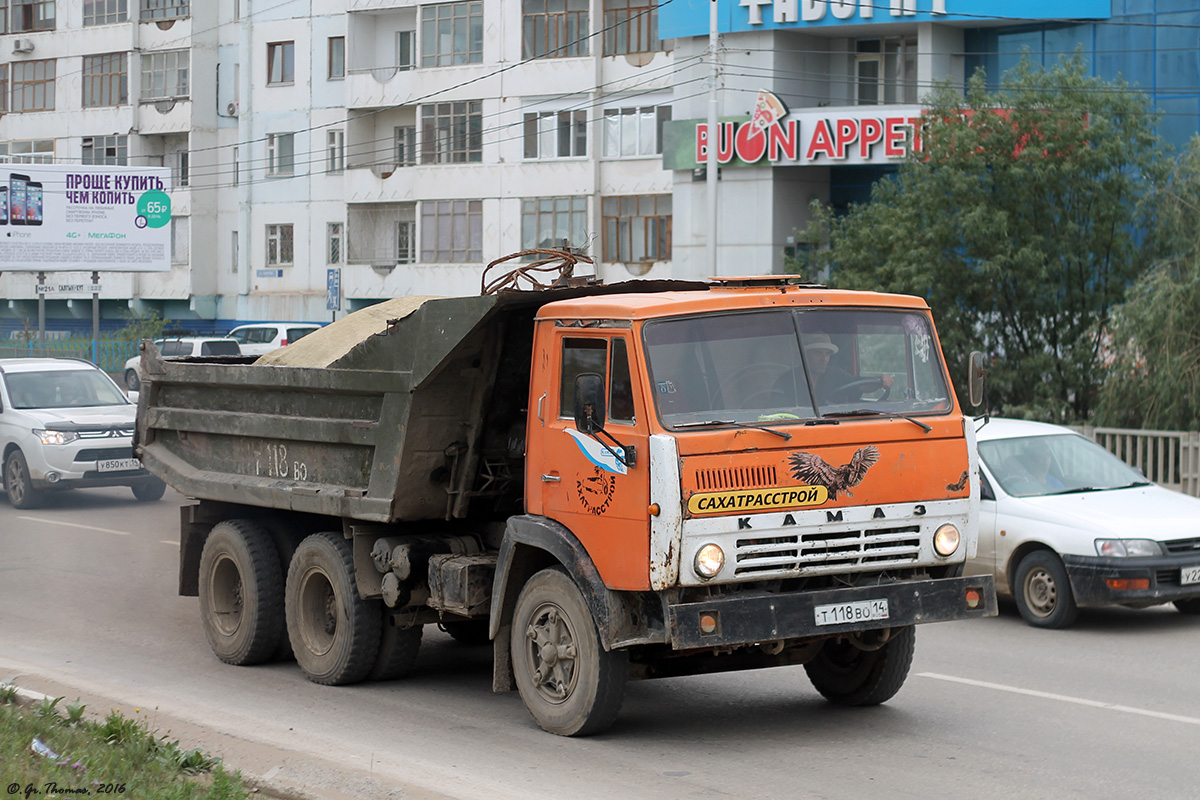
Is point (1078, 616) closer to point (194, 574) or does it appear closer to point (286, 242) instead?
point (194, 574)

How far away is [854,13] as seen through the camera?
40.7 m

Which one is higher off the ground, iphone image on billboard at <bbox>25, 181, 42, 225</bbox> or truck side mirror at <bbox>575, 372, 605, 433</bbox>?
iphone image on billboard at <bbox>25, 181, 42, 225</bbox>

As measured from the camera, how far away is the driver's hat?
754cm

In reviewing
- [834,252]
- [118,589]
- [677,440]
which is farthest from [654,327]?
[834,252]

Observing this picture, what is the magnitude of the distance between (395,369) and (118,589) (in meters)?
5.48

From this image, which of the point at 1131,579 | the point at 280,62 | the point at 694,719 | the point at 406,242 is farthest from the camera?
the point at 280,62

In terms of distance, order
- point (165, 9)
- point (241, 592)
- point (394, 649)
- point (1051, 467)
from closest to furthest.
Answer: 1. point (394, 649)
2. point (241, 592)
3. point (1051, 467)
4. point (165, 9)

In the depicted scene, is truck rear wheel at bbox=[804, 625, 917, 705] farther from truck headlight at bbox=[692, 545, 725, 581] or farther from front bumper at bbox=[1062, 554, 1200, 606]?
front bumper at bbox=[1062, 554, 1200, 606]

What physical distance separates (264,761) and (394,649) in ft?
6.91

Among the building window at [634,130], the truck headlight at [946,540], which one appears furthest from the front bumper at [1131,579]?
the building window at [634,130]

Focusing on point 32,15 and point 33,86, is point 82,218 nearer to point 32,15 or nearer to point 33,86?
point 33,86

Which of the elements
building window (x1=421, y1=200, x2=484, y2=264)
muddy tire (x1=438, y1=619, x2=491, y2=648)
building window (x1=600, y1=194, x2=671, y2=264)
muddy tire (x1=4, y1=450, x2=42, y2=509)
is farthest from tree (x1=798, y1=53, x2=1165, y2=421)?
building window (x1=421, y1=200, x2=484, y2=264)

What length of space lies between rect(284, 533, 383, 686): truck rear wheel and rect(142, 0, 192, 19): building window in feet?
192

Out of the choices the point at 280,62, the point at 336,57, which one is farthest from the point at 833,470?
the point at 280,62
